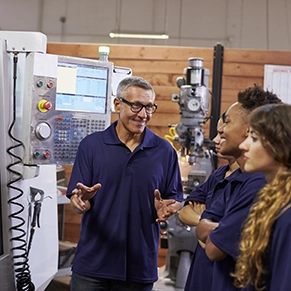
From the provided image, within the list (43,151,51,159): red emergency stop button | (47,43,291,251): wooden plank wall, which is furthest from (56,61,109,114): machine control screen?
(47,43,291,251): wooden plank wall

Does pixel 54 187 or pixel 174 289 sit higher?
pixel 54 187

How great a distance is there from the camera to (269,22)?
5.52 meters

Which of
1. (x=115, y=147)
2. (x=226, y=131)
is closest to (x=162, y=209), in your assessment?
(x=115, y=147)

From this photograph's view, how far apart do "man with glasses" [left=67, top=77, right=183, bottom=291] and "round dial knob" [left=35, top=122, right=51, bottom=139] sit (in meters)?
0.25

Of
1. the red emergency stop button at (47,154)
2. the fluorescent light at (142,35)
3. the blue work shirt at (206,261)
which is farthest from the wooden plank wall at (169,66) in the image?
the blue work shirt at (206,261)

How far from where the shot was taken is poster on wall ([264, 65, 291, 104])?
4852mm

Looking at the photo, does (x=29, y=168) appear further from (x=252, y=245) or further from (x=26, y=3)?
(x=26, y=3)

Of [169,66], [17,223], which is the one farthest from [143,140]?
[169,66]

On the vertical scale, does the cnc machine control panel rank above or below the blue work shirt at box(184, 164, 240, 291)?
above

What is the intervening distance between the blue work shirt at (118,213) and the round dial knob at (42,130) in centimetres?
25

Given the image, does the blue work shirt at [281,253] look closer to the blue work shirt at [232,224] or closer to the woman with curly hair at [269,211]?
the woman with curly hair at [269,211]

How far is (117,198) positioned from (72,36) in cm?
380

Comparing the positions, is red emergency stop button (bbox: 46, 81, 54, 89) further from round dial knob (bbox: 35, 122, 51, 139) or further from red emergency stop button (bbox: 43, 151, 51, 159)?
red emergency stop button (bbox: 43, 151, 51, 159)

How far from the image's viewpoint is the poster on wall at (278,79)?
15.9 ft
